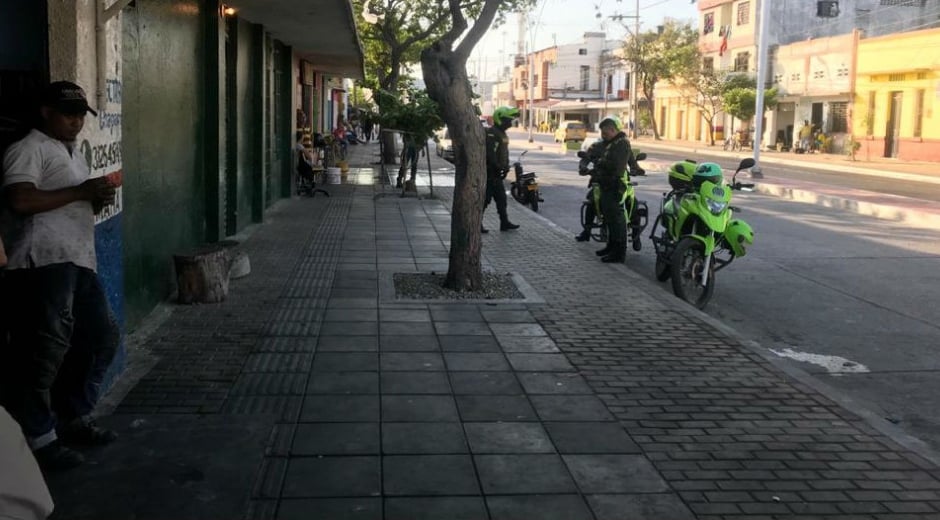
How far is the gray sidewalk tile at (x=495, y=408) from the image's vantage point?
5.20 m

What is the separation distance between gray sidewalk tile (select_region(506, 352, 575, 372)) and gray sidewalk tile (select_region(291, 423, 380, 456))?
1.54m

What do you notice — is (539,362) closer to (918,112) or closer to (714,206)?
(714,206)

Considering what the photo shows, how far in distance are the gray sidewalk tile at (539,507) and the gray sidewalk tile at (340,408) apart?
125 cm

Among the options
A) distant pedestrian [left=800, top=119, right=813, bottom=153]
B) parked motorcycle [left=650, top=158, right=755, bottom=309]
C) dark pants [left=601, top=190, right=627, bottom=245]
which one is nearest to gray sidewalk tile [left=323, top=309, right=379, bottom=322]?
parked motorcycle [left=650, top=158, right=755, bottom=309]

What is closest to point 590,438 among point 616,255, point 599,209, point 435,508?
point 435,508

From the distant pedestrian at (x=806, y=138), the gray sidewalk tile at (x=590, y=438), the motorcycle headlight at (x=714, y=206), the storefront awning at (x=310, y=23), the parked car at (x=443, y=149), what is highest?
the storefront awning at (x=310, y=23)

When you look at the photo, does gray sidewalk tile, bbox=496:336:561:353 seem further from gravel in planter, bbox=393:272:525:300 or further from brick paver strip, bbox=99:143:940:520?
gravel in planter, bbox=393:272:525:300

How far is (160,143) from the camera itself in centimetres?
775

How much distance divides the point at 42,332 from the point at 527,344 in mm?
3667

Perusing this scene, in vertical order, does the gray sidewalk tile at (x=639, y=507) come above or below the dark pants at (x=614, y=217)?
below

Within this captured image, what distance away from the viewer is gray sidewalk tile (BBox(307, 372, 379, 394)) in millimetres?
5594

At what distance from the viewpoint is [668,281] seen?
10.2 m

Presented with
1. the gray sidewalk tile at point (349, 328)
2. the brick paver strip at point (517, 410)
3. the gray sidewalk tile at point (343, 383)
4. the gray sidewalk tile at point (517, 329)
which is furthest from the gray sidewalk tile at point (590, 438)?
the gray sidewalk tile at point (349, 328)

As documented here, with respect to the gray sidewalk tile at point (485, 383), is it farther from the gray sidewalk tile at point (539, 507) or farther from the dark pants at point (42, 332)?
the dark pants at point (42, 332)
